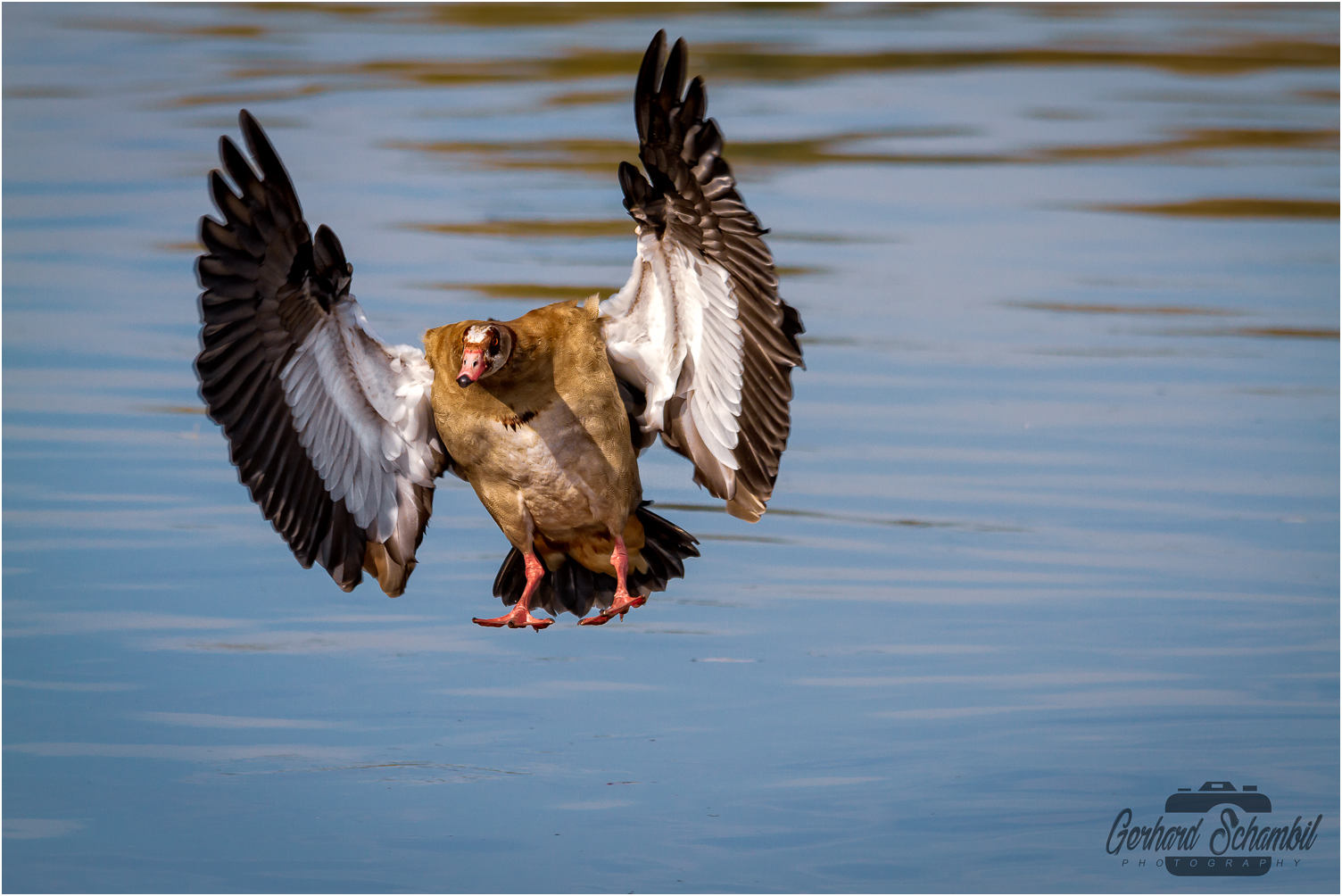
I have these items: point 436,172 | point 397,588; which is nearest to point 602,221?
point 436,172

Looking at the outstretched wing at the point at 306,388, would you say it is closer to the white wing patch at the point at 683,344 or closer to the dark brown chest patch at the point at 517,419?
the dark brown chest patch at the point at 517,419

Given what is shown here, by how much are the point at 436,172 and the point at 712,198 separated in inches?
394

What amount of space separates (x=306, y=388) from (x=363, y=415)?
288 mm

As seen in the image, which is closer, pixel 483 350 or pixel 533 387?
pixel 483 350

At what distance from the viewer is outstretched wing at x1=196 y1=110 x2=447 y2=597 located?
788 cm

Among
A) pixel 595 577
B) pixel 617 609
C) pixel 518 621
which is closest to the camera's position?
pixel 617 609

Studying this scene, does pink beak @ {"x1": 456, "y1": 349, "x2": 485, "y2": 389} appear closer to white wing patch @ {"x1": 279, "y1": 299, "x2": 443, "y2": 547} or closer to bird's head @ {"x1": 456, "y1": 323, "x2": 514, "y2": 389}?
bird's head @ {"x1": 456, "y1": 323, "x2": 514, "y2": 389}

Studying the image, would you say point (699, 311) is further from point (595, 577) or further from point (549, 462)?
point (595, 577)

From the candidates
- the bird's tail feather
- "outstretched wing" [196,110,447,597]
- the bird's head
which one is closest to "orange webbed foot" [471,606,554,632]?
the bird's tail feather

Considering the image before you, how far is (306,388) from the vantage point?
8375 millimetres

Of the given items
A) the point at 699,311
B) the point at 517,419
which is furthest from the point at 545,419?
the point at 699,311

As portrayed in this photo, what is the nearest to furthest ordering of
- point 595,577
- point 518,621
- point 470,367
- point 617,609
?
point 470,367 → point 617,609 → point 518,621 → point 595,577

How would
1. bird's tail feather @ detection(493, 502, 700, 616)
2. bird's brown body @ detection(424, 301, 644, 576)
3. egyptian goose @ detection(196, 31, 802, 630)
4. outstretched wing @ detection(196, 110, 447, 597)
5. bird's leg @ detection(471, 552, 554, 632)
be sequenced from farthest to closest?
bird's tail feather @ detection(493, 502, 700, 616) → bird's leg @ detection(471, 552, 554, 632) → bird's brown body @ detection(424, 301, 644, 576) → outstretched wing @ detection(196, 110, 447, 597) → egyptian goose @ detection(196, 31, 802, 630)

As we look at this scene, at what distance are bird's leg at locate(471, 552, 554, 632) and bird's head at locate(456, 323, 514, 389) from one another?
3.16ft
